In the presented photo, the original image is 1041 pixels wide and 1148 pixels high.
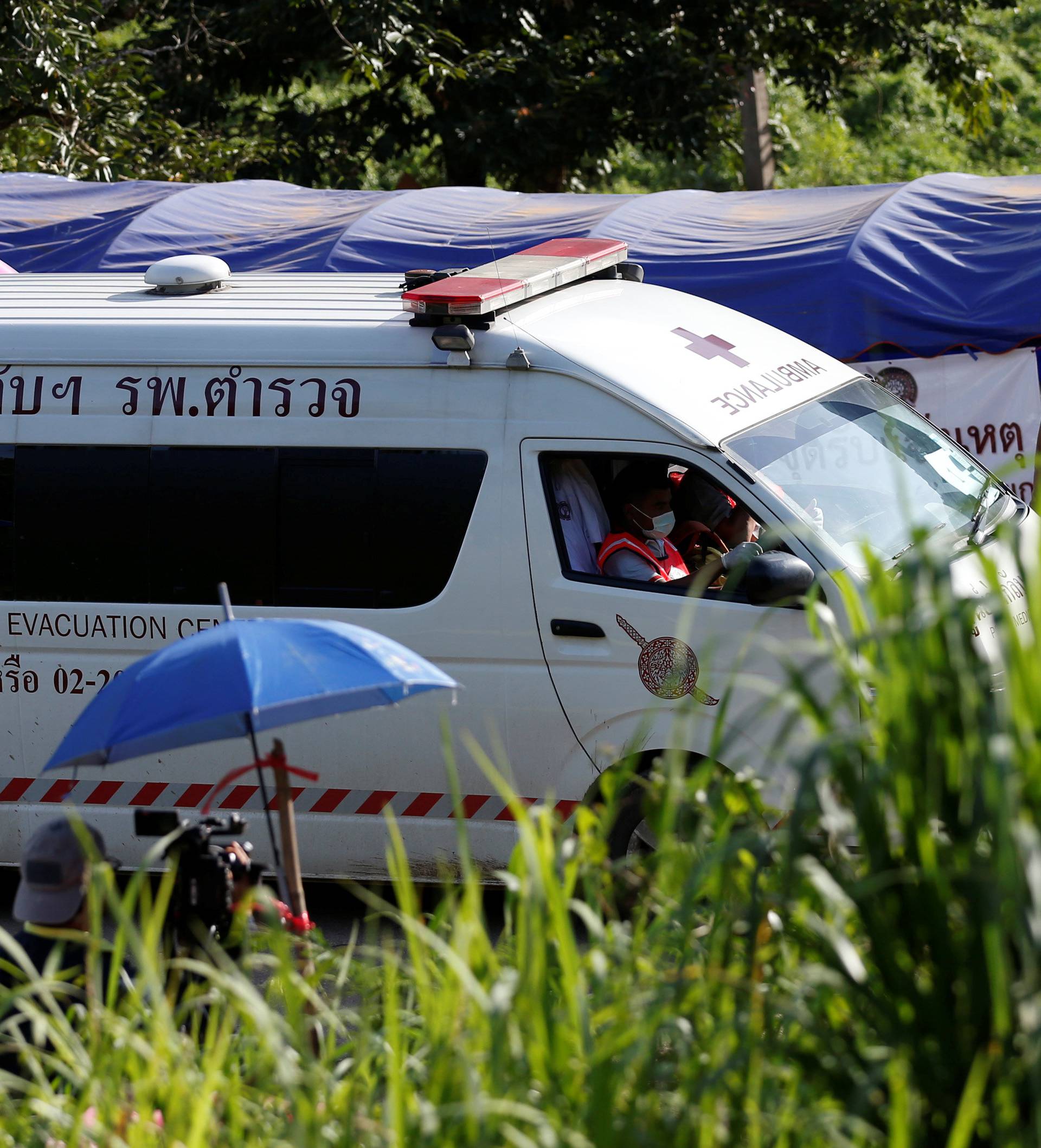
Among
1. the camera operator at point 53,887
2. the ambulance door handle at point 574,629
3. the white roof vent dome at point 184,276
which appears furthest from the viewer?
the white roof vent dome at point 184,276

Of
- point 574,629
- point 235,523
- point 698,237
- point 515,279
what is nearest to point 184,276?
point 235,523

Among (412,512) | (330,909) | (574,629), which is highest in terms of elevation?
(412,512)

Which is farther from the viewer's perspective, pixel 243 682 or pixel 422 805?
pixel 422 805

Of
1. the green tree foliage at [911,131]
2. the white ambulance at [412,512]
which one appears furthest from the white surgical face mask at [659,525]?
the green tree foliage at [911,131]

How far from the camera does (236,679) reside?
3.12 meters

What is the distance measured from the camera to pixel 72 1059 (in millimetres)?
2432

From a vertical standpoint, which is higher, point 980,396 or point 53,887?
point 980,396

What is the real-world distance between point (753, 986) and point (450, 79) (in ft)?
44.0

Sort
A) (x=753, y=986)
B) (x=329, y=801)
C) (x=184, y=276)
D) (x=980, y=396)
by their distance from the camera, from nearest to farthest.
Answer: (x=753, y=986), (x=329, y=801), (x=184, y=276), (x=980, y=396)

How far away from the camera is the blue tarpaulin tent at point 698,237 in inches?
311

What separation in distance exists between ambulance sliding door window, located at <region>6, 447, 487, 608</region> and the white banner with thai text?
3.53 meters

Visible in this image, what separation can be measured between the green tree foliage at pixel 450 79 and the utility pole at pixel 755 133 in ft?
0.61

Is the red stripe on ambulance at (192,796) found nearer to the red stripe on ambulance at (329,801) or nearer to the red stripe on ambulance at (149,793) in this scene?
the red stripe on ambulance at (149,793)

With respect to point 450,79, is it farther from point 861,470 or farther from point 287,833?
point 287,833
